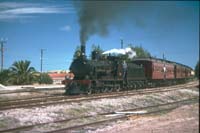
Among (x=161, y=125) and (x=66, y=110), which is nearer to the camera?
(x=161, y=125)

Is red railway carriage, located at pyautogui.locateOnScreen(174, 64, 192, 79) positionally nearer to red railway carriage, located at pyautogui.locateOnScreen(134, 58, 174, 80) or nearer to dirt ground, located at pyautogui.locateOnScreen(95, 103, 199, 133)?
red railway carriage, located at pyautogui.locateOnScreen(134, 58, 174, 80)

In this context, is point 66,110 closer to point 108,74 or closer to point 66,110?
point 66,110

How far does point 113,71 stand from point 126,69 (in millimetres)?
1866

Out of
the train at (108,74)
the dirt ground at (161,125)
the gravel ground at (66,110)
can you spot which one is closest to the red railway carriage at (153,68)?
the train at (108,74)

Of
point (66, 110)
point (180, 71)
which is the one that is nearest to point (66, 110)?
point (66, 110)

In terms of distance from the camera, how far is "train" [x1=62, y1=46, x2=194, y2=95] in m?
25.1

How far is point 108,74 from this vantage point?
2717cm

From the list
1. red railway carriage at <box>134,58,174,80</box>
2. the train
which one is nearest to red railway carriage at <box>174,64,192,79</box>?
red railway carriage at <box>134,58,174,80</box>

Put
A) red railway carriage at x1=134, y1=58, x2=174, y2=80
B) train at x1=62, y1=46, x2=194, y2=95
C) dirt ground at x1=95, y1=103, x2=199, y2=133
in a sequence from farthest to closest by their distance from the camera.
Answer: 1. red railway carriage at x1=134, y1=58, x2=174, y2=80
2. train at x1=62, y1=46, x2=194, y2=95
3. dirt ground at x1=95, y1=103, x2=199, y2=133

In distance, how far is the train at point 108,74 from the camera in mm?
25062

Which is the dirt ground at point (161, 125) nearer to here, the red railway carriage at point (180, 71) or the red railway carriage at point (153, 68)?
the red railway carriage at point (153, 68)

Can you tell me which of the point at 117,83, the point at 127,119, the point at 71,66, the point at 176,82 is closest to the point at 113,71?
the point at 117,83

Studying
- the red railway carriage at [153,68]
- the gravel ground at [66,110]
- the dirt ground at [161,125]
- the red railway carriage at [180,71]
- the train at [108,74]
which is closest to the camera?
the dirt ground at [161,125]

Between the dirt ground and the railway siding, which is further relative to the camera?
the railway siding
